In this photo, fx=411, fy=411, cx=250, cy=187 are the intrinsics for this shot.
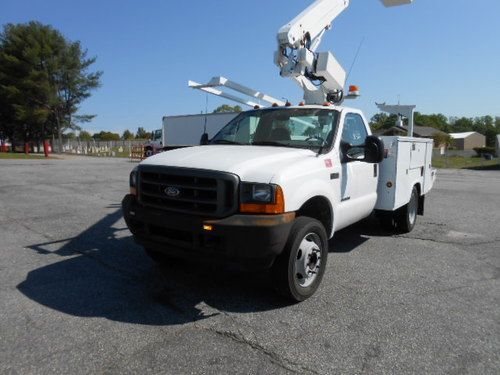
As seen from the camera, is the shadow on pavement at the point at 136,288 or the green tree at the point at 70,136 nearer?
the shadow on pavement at the point at 136,288

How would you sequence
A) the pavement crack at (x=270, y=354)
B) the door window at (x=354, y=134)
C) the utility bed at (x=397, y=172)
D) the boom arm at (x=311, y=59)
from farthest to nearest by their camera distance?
the boom arm at (x=311, y=59)
the utility bed at (x=397, y=172)
the door window at (x=354, y=134)
the pavement crack at (x=270, y=354)

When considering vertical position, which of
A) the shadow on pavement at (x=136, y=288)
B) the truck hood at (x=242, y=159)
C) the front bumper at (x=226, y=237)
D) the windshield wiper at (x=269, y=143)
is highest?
the windshield wiper at (x=269, y=143)

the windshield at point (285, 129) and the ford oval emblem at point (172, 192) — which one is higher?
the windshield at point (285, 129)

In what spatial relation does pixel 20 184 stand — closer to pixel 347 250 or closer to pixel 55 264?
pixel 55 264

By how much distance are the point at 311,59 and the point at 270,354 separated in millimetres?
6150

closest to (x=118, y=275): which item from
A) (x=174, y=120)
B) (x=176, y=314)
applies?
(x=176, y=314)

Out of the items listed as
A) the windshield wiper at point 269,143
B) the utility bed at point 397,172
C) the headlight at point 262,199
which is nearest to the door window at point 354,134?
the utility bed at point 397,172

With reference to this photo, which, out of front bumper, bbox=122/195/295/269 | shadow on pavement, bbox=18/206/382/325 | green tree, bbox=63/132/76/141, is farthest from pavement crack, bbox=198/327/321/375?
green tree, bbox=63/132/76/141

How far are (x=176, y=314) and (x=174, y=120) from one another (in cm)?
1824

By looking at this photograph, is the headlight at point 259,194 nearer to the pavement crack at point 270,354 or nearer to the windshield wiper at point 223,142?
the pavement crack at point 270,354

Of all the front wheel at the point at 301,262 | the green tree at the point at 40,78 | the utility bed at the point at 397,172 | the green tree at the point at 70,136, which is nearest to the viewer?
the front wheel at the point at 301,262

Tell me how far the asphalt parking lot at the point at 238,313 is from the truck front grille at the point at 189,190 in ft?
3.07

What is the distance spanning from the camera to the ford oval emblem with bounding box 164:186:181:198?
3802mm

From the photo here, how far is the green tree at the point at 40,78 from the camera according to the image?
42000 mm
